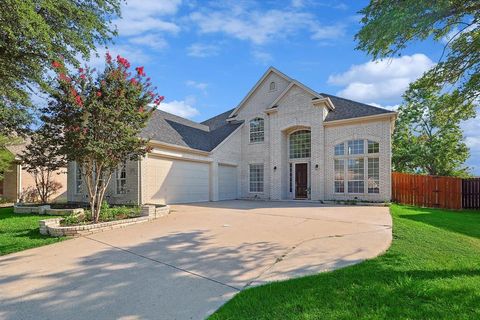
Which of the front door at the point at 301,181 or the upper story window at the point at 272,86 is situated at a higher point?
the upper story window at the point at 272,86

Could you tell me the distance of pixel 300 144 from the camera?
18516 millimetres

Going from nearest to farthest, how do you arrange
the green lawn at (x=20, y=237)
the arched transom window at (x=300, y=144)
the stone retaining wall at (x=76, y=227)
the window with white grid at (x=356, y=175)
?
1. the green lawn at (x=20, y=237)
2. the stone retaining wall at (x=76, y=227)
3. the window with white grid at (x=356, y=175)
4. the arched transom window at (x=300, y=144)

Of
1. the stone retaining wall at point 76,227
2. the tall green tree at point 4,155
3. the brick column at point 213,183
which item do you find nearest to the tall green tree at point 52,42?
the stone retaining wall at point 76,227

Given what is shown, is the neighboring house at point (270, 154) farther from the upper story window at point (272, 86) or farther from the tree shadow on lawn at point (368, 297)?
the tree shadow on lawn at point (368, 297)

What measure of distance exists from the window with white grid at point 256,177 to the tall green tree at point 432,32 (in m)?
13.0

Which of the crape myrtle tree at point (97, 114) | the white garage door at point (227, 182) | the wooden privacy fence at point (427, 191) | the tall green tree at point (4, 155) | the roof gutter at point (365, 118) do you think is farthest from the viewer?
the white garage door at point (227, 182)

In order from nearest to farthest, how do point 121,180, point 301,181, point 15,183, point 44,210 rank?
point 44,210 → point 121,180 → point 301,181 → point 15,183

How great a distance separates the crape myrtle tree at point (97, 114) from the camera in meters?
8.55

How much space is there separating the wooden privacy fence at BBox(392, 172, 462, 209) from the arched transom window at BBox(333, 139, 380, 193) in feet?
5.90

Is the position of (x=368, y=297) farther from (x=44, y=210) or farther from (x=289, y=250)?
(x=44, y=210)

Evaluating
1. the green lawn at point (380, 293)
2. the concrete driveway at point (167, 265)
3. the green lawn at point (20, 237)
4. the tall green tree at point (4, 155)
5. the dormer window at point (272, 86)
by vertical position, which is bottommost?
the green lawn at point (20, 237)

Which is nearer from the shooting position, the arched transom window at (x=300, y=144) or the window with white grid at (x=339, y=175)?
the window with white grid at (x=339, y=175)

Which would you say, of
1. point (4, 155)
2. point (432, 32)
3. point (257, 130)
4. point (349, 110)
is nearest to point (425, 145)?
point (349, 110)

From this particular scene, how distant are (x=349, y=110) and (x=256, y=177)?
726cm
